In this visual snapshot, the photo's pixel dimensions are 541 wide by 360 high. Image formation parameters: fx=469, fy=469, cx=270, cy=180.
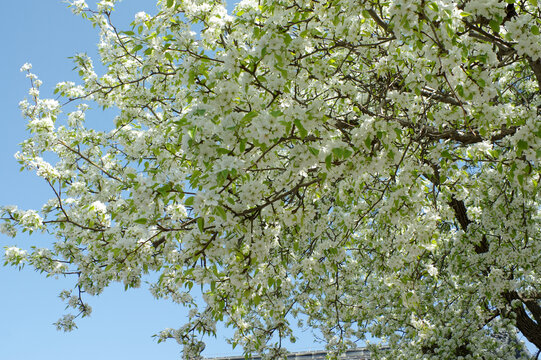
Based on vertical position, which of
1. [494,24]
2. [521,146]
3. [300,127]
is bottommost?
[521,146]

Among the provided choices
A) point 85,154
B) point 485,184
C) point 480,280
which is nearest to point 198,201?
point 485,184

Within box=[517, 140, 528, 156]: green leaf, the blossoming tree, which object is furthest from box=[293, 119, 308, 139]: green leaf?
box=[517, 140, 528, 156]: green leaf

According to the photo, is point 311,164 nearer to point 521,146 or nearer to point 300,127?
point 300,127

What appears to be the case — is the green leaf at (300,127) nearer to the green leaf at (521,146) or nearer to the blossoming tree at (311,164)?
the blossoming tree at (311,164)

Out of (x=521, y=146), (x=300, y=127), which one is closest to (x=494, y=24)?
(x=521, y=146)

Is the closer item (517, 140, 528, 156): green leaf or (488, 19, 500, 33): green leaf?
(488, 19, 500, 33): green leaf

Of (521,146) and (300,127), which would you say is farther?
(521,146)

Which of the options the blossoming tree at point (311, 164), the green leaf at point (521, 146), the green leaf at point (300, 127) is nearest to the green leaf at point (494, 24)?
the blossoming tree at point (311, 164)

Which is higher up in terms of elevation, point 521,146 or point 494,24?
point 494,24

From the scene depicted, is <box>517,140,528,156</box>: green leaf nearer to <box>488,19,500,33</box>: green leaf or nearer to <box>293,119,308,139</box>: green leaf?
<box>488,19,500,33</box>: green leaf

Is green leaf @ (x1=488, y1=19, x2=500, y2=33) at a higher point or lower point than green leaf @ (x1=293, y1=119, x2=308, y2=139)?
higher

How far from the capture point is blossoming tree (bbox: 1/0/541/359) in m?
4.11

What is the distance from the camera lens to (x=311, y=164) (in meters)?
4.14

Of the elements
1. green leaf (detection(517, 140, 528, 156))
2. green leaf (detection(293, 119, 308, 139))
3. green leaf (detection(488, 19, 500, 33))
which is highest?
green leaf (detection(488, 19, 500, 33))
